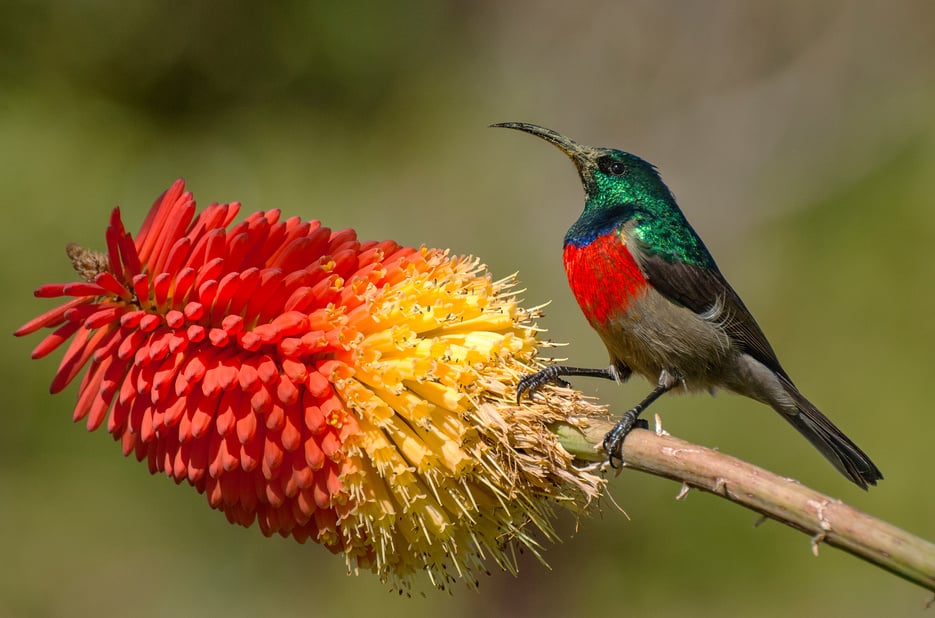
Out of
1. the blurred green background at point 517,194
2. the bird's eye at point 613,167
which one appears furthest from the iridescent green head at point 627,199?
the blurred green background at point 517,194

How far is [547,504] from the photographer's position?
2.42 metres

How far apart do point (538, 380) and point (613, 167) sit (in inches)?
44.7

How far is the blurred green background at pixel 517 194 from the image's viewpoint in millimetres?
5770

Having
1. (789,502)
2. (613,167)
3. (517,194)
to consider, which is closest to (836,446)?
(613,167)

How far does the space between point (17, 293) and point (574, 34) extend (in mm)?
5391

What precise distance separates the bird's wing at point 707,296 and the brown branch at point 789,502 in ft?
3.37

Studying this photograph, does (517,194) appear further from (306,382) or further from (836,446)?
(306,382)

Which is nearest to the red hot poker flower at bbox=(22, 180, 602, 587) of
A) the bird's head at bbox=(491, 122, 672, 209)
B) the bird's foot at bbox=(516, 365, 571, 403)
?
the bird's foot at bbox=(516, 365, 571, 403)

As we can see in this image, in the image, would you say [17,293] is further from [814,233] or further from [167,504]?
[814,233]

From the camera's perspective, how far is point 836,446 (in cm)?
302

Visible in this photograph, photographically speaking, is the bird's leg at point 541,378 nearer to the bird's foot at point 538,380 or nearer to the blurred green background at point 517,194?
the bird's foot at point 538,380

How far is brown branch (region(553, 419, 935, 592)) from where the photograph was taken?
171cm

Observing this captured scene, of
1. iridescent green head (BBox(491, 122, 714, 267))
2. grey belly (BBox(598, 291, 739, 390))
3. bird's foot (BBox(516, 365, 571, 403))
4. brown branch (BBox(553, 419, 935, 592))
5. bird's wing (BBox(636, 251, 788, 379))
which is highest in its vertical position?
iridescent green head (BBox(491, 122, 714, 267))

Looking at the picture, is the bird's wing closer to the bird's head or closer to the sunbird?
the sunbird
